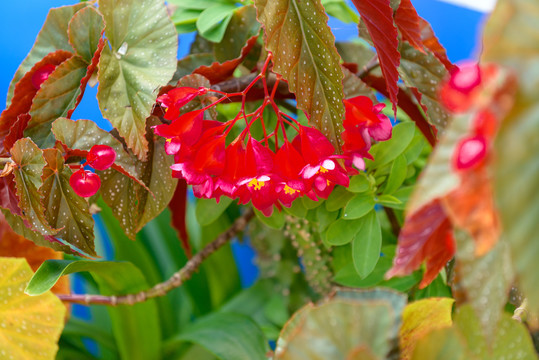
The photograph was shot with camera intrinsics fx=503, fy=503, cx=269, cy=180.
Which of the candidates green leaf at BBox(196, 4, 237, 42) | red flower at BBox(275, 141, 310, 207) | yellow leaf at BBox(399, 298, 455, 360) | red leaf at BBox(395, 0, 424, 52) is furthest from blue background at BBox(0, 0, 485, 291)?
yellow leaf at BBox(399, 298, 455, 360)

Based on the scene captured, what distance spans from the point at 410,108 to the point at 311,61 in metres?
0.21

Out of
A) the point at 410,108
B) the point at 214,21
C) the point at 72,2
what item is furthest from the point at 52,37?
the point at 410,108

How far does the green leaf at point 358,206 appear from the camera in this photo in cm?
48

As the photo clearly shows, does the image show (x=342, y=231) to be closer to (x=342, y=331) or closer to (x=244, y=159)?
(x=244, y=159)

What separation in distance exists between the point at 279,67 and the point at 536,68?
0.21m

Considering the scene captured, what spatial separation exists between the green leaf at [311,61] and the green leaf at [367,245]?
0.54ft

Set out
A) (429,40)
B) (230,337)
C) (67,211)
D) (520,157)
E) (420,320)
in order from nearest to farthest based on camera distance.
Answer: (520,157) → (420,320) → (67,211) → (429,40) → (230,337)

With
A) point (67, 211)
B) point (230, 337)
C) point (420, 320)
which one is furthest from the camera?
point (230, 337)

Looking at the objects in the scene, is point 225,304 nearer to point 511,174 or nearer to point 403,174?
point 403,174

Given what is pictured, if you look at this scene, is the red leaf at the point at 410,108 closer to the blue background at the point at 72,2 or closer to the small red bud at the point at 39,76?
the blue background at the point at 72,2

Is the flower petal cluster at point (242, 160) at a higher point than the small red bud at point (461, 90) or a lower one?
lower

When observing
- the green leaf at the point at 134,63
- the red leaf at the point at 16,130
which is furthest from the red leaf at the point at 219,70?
the red leaf at the point at 16,130

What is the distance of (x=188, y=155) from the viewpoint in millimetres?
396

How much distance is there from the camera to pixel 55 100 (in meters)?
0.44
